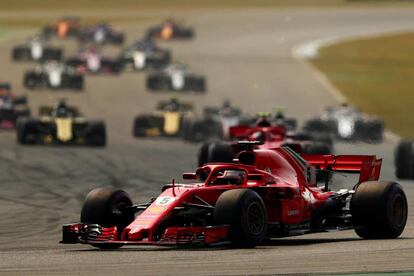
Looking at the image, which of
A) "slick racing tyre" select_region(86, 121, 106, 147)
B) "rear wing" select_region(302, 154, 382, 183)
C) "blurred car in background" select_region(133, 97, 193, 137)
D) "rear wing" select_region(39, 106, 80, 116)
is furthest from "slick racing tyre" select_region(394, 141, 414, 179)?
"blurred car in background" select_region(133, 97, 193, 137)

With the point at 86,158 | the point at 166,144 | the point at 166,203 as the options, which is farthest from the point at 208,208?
the point at 166,144

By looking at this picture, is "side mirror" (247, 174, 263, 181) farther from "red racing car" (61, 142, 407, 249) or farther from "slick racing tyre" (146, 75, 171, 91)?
"slick racing tyre" (146, 75, 171, 91)

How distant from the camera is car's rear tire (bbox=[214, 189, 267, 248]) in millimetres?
17297

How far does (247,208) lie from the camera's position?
17.4 meters

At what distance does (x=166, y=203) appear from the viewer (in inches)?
703

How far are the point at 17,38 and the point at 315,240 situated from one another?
70.0 metres

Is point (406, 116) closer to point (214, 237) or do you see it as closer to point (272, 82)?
point (272, 82)

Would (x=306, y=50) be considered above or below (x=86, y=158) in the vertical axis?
above

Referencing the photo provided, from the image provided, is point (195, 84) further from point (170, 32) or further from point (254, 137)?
point (254, 137)

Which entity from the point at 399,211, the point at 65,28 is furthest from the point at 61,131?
the point at 65,28

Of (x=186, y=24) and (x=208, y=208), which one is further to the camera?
(x=186, y=24)

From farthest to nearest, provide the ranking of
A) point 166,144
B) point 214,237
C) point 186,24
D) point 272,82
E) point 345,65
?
point 186,24 → point 345,65 → point 272,82 → point 166,144 → point 214,237

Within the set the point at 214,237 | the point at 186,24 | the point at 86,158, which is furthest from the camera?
the point at 186,24

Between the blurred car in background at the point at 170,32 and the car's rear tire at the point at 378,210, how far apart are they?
70787mm
